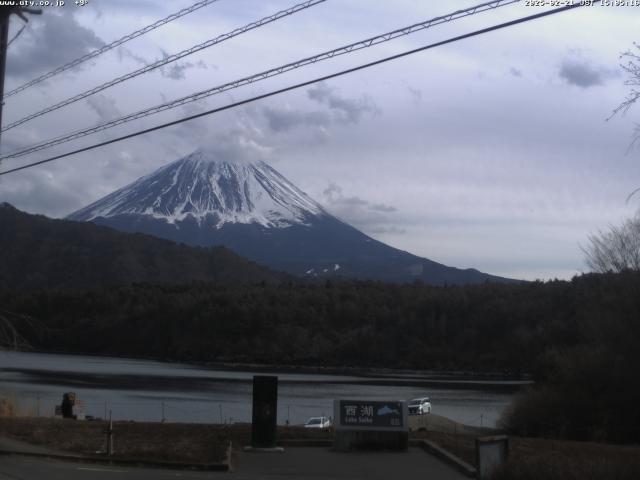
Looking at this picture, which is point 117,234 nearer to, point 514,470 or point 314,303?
point 314,303

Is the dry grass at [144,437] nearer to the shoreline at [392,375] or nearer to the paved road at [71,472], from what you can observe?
the paved road at [71,472]

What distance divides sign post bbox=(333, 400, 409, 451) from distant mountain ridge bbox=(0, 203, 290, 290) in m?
157

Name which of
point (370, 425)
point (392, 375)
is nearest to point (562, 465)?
point (370, 425)

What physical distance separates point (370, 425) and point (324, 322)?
329ft

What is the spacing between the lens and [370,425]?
19.2 m

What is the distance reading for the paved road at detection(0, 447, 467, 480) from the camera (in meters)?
15.3

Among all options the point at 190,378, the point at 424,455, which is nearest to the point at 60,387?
the point at 190,378

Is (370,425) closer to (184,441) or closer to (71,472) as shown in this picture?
(184,441)

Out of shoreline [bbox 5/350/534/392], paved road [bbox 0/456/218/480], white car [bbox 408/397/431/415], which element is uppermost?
shoreline [bbox 5/350/534/392]

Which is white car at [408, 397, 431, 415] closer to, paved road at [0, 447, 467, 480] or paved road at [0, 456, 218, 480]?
paved road at [0, 447, 467, 480]

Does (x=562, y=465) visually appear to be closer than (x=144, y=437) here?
Yes

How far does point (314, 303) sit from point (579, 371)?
89.6m

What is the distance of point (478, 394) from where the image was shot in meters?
65.9

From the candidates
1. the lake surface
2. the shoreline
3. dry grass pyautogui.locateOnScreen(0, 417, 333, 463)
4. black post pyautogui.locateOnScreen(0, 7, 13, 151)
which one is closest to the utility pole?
black post pyautogui.locateOnScreen(0, 7, 13, 151)
